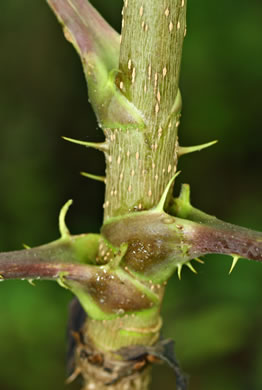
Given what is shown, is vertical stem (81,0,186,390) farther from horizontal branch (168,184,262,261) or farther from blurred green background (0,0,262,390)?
blurred green background (0,0,262,390)

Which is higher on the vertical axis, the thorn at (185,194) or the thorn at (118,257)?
the thorn at (185,194)

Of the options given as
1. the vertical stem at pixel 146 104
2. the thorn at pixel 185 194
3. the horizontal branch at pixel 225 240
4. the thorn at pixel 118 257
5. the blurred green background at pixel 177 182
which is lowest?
the blurred green background at pixel 177 182

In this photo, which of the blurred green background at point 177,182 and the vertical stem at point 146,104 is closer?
the vertical stem at point 146,104

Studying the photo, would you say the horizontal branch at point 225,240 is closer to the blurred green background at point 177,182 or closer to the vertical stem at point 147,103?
the vertical stem at point 147,103

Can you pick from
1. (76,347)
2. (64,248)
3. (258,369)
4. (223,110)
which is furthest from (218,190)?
(64,248)

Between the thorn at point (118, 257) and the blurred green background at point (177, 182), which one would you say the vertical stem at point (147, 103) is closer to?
the thorn at point (118, 257)

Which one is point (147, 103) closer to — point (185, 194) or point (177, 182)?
point (185, 194)

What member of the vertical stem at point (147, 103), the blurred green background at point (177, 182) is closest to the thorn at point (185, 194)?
the vertical stem at point (147, 103)

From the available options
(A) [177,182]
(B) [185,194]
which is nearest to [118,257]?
(B) [185,194]
